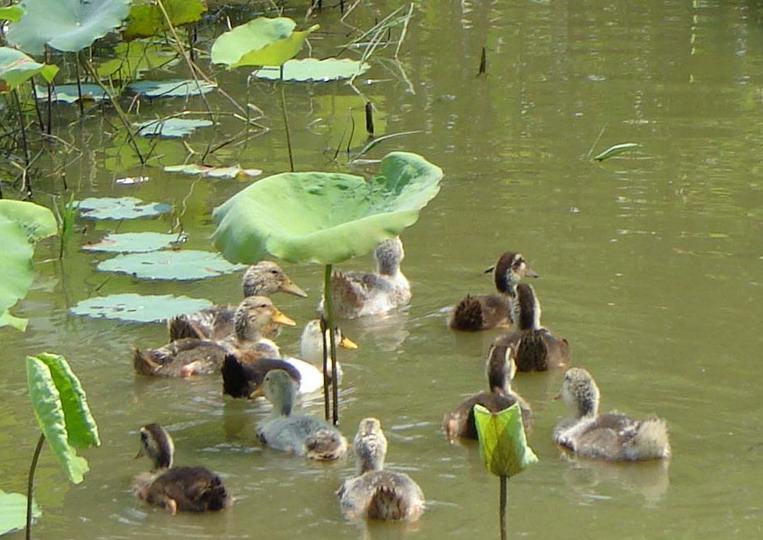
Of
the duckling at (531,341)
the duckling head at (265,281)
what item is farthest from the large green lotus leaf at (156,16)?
the duckling at (531,341)

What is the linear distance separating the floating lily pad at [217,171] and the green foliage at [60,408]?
6.04 meters

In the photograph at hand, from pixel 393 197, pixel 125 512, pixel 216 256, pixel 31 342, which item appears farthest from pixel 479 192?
pixel 125 512

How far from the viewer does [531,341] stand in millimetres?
6871

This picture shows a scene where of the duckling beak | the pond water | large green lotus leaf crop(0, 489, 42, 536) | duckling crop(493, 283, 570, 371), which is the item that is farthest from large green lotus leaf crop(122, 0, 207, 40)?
large green lotus leaf crop(0, 489, 42, 536)

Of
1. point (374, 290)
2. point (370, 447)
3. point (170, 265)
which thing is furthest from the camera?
point (170, 265)

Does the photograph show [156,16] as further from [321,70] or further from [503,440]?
[503,440]

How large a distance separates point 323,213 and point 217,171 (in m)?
4.29

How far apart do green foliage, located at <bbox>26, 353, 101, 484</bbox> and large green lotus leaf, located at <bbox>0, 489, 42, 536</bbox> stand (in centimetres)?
114

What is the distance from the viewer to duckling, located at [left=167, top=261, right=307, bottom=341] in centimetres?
727

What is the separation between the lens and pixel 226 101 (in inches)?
475

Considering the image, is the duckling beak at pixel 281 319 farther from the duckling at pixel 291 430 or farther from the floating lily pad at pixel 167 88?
the floating lily pad at pixel 167 88

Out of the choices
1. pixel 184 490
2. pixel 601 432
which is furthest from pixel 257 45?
pixel 184 490

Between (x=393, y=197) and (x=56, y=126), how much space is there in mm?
6254

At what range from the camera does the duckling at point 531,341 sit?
6836 mm
